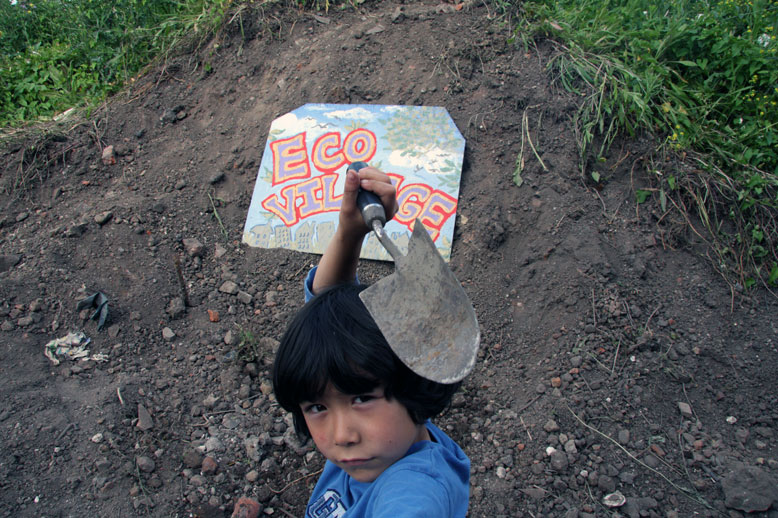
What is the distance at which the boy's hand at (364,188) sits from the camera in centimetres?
160

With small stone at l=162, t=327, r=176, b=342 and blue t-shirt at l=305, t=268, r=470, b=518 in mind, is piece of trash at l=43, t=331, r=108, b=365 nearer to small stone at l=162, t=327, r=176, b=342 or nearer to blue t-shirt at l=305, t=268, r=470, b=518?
small stone at l=162, t=327, r=176, b=342

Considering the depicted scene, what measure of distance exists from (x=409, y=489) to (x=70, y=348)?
2.32m

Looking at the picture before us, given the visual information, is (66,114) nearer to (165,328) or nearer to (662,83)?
(165,328)

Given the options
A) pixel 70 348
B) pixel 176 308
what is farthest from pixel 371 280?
pixel 70 348

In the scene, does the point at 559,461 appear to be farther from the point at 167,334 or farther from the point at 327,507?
→ the point at 167,334

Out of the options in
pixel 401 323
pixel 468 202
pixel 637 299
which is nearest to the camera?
pixel 401 323

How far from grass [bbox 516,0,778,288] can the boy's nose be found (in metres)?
2.36

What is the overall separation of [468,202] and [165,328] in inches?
71.5

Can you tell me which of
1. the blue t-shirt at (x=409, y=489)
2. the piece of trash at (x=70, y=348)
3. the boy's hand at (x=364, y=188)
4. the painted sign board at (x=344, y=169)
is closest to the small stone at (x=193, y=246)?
the painted sign board at (x=344, y=169)

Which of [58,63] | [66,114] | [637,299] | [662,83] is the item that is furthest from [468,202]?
[58,63]

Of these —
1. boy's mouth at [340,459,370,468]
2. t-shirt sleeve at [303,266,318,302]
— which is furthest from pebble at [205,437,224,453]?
boy's mouth at [340,459,370,468]

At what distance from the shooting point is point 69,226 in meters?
3.44

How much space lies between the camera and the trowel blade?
131 centimetres

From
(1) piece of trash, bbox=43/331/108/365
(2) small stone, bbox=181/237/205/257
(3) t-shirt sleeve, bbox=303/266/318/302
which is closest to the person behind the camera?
(3) t-shirt sleeve, bbox=303/266/318/302
